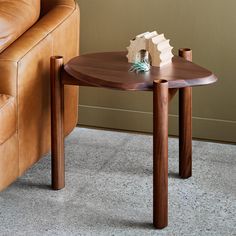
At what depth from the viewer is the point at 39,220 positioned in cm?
232

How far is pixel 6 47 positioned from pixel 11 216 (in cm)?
67

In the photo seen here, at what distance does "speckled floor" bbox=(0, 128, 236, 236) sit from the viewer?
2.28m

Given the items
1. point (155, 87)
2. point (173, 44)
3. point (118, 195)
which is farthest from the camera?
point (173, 44)

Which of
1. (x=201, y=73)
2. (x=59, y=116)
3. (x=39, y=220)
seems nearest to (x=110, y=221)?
(x=39, y=220)

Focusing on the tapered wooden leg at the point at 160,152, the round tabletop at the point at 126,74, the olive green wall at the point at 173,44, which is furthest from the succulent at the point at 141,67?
the olive green wall at the point at 173,44

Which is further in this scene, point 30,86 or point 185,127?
point 185,127

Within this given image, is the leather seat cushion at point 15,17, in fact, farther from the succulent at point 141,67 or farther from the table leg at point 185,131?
the table leg at point 185,131

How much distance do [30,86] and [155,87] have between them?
0.56m

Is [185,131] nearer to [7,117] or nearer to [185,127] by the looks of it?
[185,127]

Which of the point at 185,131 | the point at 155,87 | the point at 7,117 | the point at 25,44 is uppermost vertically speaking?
the point at 25,44

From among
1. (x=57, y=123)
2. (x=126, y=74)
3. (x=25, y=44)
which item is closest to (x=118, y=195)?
(x=57, y=123)

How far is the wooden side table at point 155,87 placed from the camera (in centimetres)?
218

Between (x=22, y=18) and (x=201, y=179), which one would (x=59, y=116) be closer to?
(x=22, y=18)

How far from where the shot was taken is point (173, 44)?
3078mm
